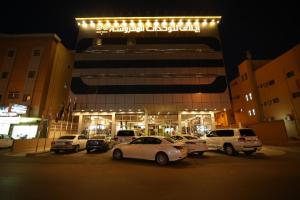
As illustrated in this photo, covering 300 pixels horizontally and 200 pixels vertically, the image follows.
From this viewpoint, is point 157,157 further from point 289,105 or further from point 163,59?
point 289,105

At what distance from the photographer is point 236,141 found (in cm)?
1266

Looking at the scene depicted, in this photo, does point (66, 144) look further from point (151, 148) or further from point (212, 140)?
point (212, 140)

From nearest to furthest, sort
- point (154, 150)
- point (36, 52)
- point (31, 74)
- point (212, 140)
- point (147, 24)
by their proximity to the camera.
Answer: point (154, 150)
point (212, 140)
point (31, 74)
point (36, 52)
point (147, 24)

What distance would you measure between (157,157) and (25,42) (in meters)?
31.8

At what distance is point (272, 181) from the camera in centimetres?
599

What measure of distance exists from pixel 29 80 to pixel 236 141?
30263 mm

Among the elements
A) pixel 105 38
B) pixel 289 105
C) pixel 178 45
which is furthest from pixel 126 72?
pixel 289 105

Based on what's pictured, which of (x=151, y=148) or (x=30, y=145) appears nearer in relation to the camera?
(x=151, y=148)

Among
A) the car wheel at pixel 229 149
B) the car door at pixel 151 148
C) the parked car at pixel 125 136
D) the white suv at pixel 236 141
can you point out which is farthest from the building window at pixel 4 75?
the car wheel at pixel 229 149

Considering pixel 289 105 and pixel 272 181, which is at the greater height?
pixel 289 105

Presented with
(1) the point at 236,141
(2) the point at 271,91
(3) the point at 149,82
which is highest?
(2) the point at 271,91

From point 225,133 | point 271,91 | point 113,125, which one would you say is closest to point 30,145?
point 113,125

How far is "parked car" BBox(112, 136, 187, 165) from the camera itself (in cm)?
922

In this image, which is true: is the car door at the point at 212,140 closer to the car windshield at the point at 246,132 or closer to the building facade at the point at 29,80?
the car windshield at the point at 246,132
